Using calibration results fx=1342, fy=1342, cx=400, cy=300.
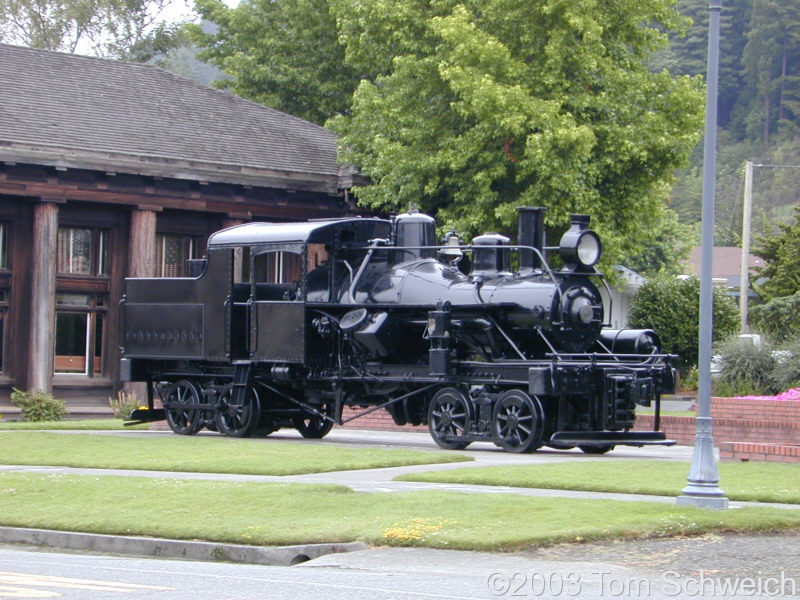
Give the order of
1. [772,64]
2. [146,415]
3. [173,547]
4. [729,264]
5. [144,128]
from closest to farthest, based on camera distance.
Result: 1. [173,547]
2. [146,415]
3. [144,128]
4. [729,264]
5. [772,64]

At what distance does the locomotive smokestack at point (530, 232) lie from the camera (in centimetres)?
1969

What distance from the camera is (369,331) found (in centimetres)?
1997

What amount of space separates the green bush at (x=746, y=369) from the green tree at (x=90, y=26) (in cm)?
3155

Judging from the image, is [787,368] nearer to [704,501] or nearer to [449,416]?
[449,416]

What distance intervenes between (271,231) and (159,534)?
10979mm

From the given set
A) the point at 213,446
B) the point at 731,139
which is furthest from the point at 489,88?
the point at 731,139

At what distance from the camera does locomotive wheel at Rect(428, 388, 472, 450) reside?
19281 millimetres

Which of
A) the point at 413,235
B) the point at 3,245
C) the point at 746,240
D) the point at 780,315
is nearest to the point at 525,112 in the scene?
the point at 413,235

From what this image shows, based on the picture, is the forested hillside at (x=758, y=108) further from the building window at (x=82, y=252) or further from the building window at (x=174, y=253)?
the building window at (x=82, y=252)

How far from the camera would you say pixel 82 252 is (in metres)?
29.8

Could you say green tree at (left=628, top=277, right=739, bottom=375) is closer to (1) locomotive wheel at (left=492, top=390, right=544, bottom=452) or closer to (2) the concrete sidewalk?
(2) the concrete sidewalk

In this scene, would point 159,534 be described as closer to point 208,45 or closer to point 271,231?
point 271,231

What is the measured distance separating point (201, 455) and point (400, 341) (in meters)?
4.23

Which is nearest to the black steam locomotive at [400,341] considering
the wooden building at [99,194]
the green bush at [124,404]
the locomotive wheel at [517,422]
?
the locomotive wheel at [517,422]
